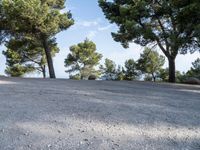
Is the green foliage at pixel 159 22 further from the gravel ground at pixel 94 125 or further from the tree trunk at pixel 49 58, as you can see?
the gravel ground at pixel 94 125

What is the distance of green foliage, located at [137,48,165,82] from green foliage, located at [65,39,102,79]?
7.24m

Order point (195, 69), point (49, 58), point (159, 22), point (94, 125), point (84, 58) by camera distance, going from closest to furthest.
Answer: point (94, 125) → point (159, 22) → point (49, 58) → point (195, 69) → point (84, 58)

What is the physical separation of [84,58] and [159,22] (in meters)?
16.3

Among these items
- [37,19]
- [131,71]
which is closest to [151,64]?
[131,71]

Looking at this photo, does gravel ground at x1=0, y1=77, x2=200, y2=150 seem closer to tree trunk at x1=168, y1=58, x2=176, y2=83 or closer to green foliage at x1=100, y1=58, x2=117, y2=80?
tree trunk at x1=168, y1=58, x2=176, y2=83

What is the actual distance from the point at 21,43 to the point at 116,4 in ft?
26.1

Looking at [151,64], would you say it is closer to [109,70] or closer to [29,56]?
[109,70]

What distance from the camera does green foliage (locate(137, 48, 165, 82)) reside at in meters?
27.0

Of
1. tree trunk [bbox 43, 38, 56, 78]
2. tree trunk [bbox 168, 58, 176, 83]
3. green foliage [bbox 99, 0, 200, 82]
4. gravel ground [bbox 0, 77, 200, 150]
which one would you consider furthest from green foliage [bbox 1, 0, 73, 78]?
gravel ground [bbox 0, 77, 200, 150]

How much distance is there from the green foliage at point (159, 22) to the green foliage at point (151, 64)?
6999mm

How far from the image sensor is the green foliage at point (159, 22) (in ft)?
49.6

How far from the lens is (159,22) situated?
62.7ft

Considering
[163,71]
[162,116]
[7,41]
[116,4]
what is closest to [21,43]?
[7,41]

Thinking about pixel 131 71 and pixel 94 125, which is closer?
pixel 94 125
